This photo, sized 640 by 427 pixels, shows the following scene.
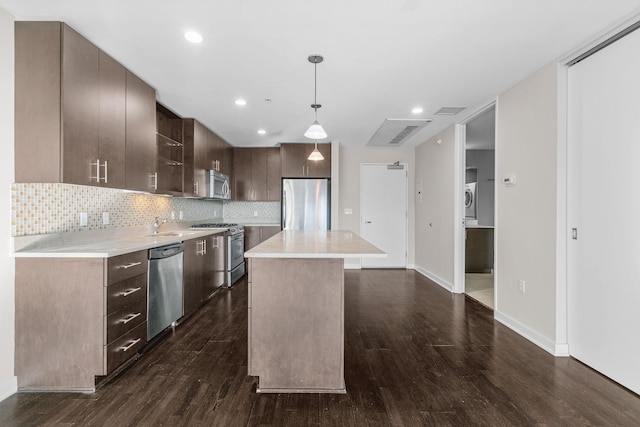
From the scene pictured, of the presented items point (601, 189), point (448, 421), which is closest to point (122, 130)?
point (448, 421)

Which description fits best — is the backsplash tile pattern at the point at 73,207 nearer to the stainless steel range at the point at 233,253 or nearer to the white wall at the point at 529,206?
the stainless steel range at the point at 233,253

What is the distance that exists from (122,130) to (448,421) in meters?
3.18

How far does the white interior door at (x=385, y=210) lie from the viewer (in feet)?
20.4

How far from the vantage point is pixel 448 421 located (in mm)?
1766

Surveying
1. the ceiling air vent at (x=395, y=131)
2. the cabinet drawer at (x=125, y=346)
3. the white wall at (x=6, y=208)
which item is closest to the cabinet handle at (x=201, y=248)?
the cabinet drawer at (x=125, y=346)

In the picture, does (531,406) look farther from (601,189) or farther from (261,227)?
(261,227)

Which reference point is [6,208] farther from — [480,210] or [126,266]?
[480,210]

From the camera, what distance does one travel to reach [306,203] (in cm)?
559

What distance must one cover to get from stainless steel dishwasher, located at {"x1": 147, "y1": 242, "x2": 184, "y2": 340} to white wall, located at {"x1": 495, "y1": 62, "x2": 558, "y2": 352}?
3359 millimetres

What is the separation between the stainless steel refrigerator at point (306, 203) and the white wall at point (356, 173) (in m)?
0.71

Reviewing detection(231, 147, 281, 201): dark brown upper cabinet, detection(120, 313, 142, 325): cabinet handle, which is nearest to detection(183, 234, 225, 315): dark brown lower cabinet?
detection(120, 313, 142, 325): cabinet handle

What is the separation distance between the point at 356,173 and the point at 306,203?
4.25ft

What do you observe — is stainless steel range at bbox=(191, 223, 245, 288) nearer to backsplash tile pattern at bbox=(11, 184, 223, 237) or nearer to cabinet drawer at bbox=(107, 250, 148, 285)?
backsplash tile pattern at bbox=(11, 184, 223, 237)

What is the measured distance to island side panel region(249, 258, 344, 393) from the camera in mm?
2064
